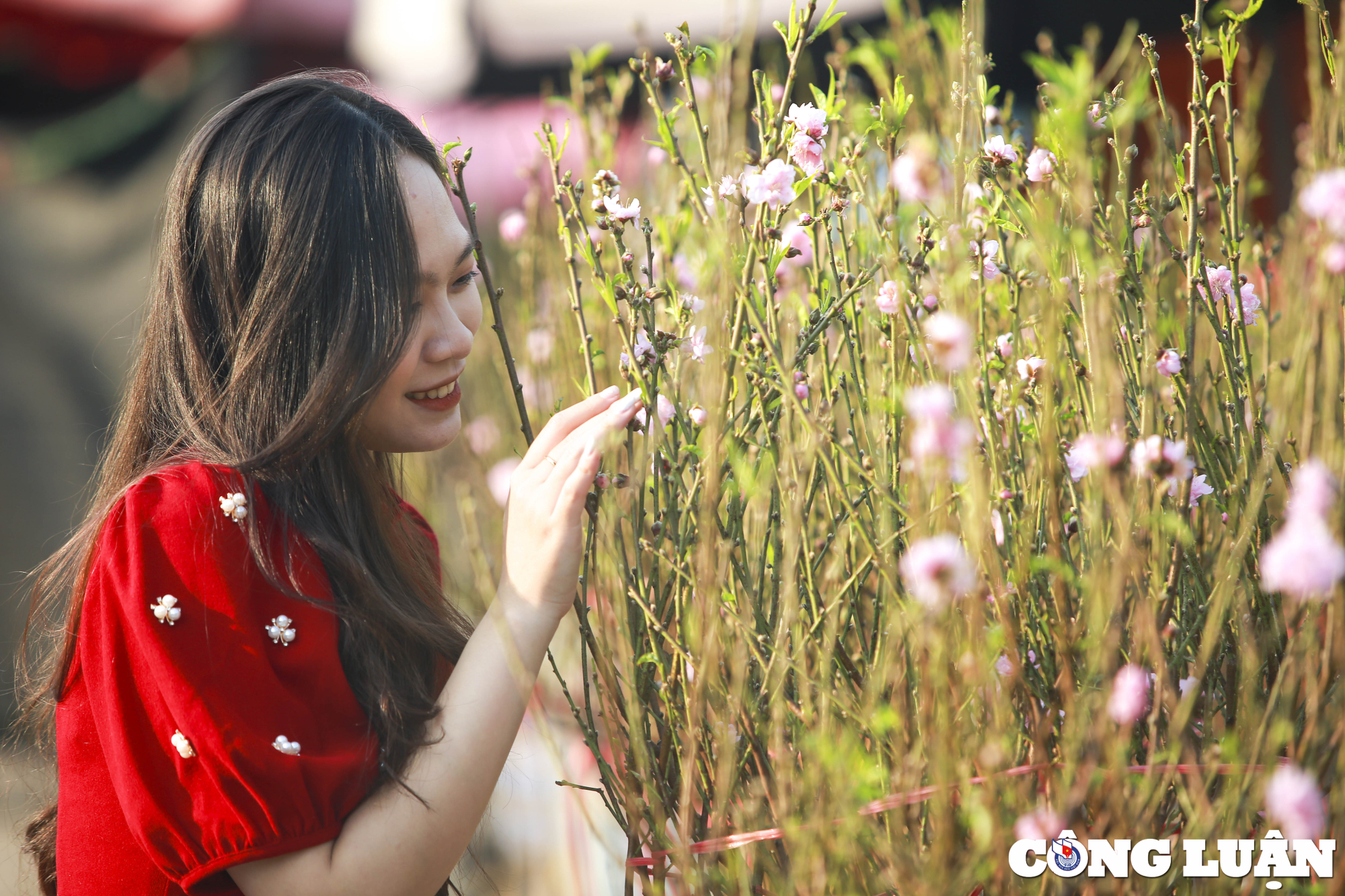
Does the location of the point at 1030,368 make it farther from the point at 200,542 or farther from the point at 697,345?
the point at 200,542

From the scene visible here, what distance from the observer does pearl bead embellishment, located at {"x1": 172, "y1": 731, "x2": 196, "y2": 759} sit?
81cm

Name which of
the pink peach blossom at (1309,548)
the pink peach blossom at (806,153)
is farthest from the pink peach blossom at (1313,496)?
the pink peach blossom at (806,153)

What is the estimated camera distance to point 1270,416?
1.03m

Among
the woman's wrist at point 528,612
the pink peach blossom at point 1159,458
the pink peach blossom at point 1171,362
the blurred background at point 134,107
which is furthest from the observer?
the blurred background at point 134,107

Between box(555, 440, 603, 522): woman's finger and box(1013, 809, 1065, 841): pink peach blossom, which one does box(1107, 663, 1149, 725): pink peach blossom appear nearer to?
box(1013, 809, 1065, 841): pink peach blossom

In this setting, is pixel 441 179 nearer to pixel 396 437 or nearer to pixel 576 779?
pixel 396 437

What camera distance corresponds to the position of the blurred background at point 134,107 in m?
3.18

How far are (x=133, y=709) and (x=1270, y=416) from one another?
3.72 ft

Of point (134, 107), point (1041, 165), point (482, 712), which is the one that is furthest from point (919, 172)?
point (134, 107)

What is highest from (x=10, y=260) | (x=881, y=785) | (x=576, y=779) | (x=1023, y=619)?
(x=10, y=260)

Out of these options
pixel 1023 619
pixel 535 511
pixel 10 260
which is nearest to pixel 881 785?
pixel 1023 619

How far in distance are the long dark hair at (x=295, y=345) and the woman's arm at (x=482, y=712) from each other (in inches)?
1.9

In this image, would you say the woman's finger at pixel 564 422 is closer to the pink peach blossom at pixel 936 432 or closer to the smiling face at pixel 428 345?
the smiling face at pixel 428 345

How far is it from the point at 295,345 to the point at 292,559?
0.68 ft
